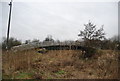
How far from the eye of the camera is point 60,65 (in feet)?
15.1

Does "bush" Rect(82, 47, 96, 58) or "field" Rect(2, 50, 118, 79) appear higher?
"bush" Rect(82, 47, 96, 58)

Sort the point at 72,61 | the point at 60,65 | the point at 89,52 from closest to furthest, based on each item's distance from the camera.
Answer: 1. the point at 60,65
2. the point at 72,61
3. the point at 89,52

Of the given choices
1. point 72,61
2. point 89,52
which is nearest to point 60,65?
point 72,61

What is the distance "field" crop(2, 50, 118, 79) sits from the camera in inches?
152

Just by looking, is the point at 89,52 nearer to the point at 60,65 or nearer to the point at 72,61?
the point at 72,61

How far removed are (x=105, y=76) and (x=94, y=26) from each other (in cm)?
202

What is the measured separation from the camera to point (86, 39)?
5383 mm

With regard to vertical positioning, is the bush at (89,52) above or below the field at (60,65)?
above

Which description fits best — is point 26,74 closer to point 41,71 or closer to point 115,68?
point 41,71

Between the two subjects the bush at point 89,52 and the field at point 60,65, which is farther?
the bush at point 89,52

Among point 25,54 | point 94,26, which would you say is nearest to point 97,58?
point 94,26

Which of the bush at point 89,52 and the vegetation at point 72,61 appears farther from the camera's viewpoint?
the bush at point 89,52

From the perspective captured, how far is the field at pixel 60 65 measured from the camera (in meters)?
3.87

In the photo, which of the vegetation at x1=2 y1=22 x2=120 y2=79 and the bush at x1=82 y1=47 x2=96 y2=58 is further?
the bush at x1=82 y1=47 x2=96 y2=58
